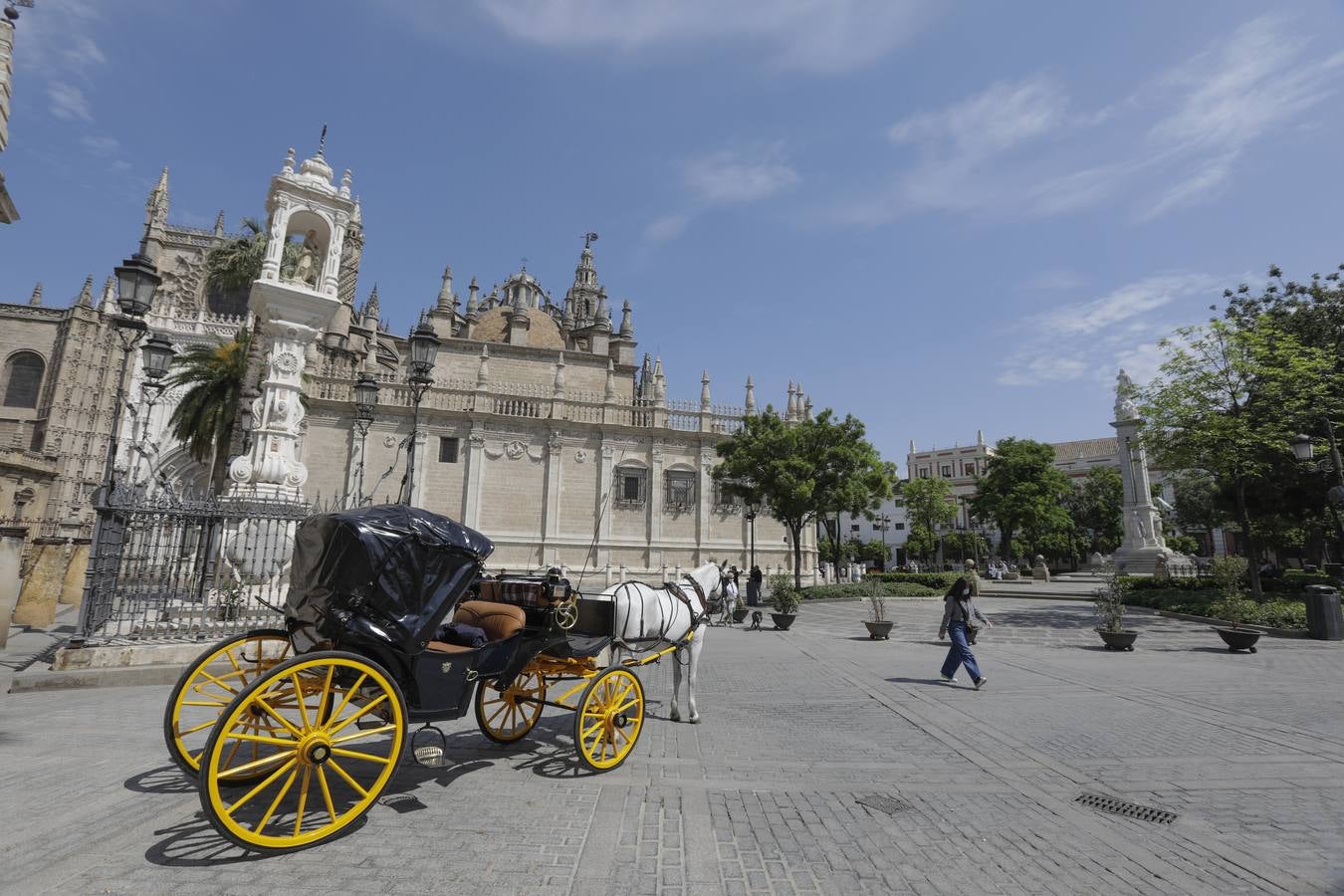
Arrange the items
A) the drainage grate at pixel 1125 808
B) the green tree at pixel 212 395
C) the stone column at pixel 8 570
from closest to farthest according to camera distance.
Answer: the drainage grate at pixel 1125 808
the stone column at pixel 8 570
the green tree at pixel 212 395

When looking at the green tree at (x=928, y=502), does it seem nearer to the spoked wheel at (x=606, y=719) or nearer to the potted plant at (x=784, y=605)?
the potted plant at (x=784, y=605)

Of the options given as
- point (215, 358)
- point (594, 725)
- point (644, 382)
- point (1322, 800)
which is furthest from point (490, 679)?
point (644, 382)

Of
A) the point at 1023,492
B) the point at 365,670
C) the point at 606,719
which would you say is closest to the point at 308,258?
the point at 365,670

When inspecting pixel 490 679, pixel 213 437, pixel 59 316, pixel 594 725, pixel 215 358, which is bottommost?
pixel 594 725

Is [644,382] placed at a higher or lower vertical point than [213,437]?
higher

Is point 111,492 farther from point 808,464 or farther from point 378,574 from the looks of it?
point 808,464

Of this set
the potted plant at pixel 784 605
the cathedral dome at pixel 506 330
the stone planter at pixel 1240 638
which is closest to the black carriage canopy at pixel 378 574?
the potted plant at pixel 784 605

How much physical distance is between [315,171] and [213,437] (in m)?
11.7

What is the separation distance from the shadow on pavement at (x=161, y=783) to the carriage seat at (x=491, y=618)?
192 centimetres

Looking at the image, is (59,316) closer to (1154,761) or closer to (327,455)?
(327,455)

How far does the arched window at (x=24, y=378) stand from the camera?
38.1 m

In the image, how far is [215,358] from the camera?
18969 mm

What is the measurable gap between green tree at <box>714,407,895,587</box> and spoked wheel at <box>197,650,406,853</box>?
2117 centimetres

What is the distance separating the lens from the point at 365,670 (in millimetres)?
3510
